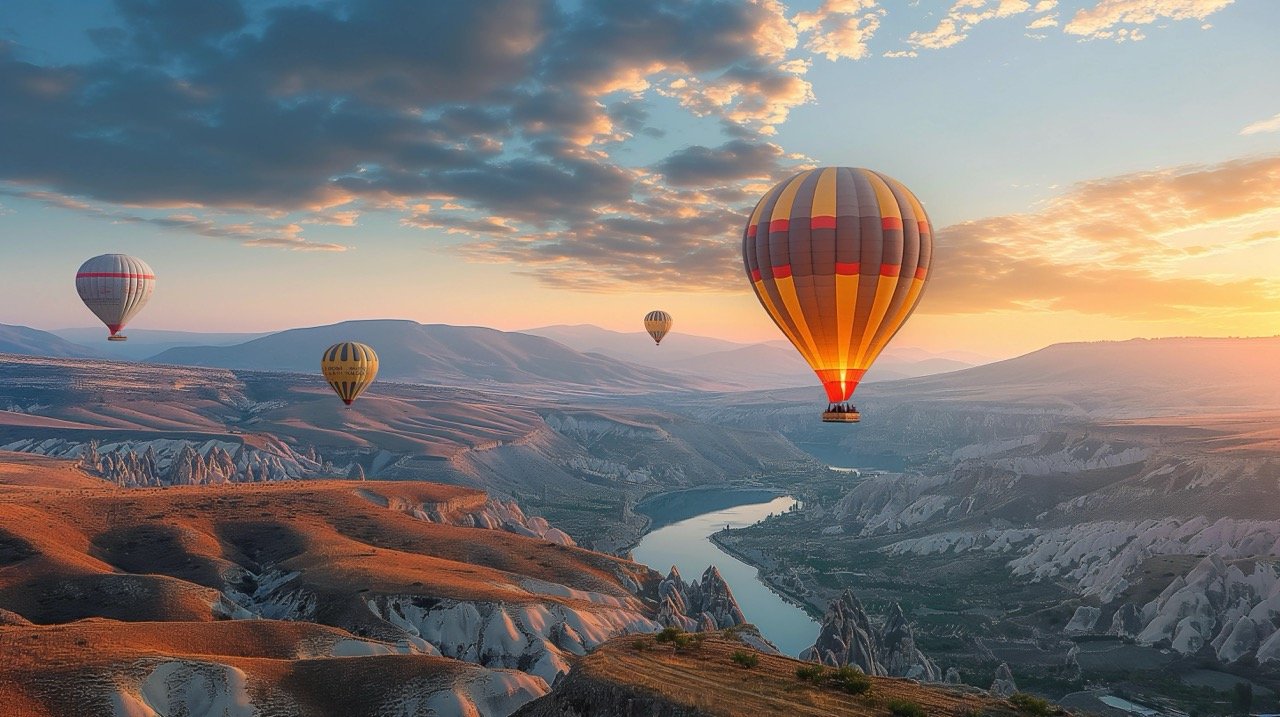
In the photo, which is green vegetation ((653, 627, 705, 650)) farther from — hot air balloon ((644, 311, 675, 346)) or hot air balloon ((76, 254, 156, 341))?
hot air balloon ((644, 311, 675, 346))

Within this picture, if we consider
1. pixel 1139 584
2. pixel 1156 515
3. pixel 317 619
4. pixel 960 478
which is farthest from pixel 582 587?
pixel 960 478

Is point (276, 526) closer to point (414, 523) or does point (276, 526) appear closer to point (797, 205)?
point (414, 523)

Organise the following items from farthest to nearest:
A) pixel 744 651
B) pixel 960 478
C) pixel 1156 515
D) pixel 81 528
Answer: pixel 960 478 → pixel 1156 515 → pixel 81 528 → pixel 744 651

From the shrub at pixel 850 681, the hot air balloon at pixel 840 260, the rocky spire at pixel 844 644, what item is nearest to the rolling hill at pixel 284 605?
the rocky spire at pixel 844 644

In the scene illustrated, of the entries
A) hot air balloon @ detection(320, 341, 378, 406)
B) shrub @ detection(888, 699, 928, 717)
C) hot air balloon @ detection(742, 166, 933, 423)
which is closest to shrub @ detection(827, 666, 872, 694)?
shrub @ detection(888, 699, 928, 717)

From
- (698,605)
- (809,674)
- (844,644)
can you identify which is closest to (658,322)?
(698,605)

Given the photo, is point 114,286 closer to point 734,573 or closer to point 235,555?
point 235,555

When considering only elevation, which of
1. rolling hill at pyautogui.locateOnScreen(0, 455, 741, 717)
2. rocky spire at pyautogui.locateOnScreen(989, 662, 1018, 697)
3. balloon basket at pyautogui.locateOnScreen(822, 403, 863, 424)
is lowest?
rocky spire at pyautogui.locateOnScreen(989, 662, 1018, 697)
